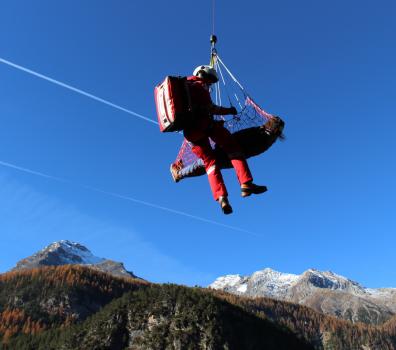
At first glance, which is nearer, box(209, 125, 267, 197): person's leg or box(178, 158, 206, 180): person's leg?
box(209, 125, 267, 197): person's leg

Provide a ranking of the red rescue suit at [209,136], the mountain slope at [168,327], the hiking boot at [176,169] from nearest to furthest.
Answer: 1. the red rescue suit at [209,136]
2. the hiking boot at [176,169]
3. the mountain slope at [168,327]

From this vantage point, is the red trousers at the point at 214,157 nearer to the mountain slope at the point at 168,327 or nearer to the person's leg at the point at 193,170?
the person's leg at the point at 193,170

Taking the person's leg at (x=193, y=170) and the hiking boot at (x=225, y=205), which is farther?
the person's leg at (x=193, y=170)

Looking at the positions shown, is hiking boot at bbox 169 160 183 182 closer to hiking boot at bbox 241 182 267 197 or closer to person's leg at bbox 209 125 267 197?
person's leg at bbox 209 125 267 197

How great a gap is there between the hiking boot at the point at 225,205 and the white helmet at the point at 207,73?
11.0 ft

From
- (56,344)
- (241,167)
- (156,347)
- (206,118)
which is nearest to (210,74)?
(206,118)

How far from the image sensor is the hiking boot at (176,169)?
1502 cm

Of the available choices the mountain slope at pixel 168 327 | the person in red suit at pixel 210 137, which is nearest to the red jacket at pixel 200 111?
the person in red suit at pixel 210 137

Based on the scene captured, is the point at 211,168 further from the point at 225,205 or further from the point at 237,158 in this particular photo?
the point at 225,205

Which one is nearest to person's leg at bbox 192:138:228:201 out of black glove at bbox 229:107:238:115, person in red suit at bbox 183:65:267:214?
person in red suit at bbox 183:65:267:214

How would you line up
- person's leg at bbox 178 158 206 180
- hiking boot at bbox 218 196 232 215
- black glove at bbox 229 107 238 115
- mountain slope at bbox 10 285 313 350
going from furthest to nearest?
mountain slope at bbox 10 285 313 350 → person's leg at bbox 178 158 206 180 → black glove at bbox 229 107 238 115 → hiking boot at bbox 218 196 232 215

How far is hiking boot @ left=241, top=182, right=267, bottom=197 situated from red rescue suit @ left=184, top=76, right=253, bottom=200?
0.43 ft

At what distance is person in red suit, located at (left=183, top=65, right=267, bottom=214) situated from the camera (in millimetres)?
11469

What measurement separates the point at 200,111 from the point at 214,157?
3.93ft
